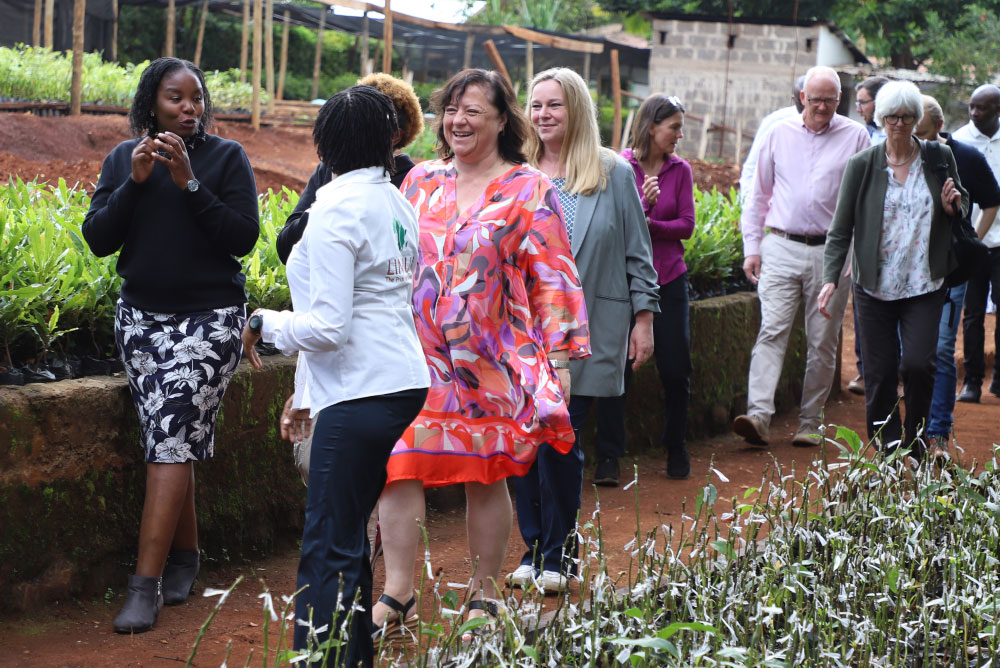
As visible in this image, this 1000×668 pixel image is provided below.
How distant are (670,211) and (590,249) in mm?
1420

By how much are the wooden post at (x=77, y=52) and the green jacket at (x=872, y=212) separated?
1065 centimetres

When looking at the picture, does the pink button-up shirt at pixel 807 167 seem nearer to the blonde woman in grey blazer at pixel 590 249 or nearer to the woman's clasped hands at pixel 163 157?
the blonde woman in grey blazer at pixel 590 249

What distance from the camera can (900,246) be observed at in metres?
5.90

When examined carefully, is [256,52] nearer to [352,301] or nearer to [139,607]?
[139,607]

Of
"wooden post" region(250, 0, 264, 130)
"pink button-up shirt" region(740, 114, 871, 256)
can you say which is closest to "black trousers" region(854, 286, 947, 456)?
"pink button-up shirt" region(740, 114, 871, 256)

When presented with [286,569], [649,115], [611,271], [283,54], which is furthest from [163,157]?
[283,54]

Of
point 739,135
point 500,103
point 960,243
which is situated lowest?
point 960,243

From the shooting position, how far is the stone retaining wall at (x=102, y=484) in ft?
13.6

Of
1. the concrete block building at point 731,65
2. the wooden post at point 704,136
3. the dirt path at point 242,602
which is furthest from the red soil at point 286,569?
the concrete block building at point 731,65

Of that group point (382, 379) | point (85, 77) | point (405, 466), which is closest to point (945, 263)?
point (405, 466)

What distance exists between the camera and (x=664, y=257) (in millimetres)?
6473

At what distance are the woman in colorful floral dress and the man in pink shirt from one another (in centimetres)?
326

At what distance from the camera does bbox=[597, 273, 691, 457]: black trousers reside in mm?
6500

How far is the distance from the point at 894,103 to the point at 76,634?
4.20 m
